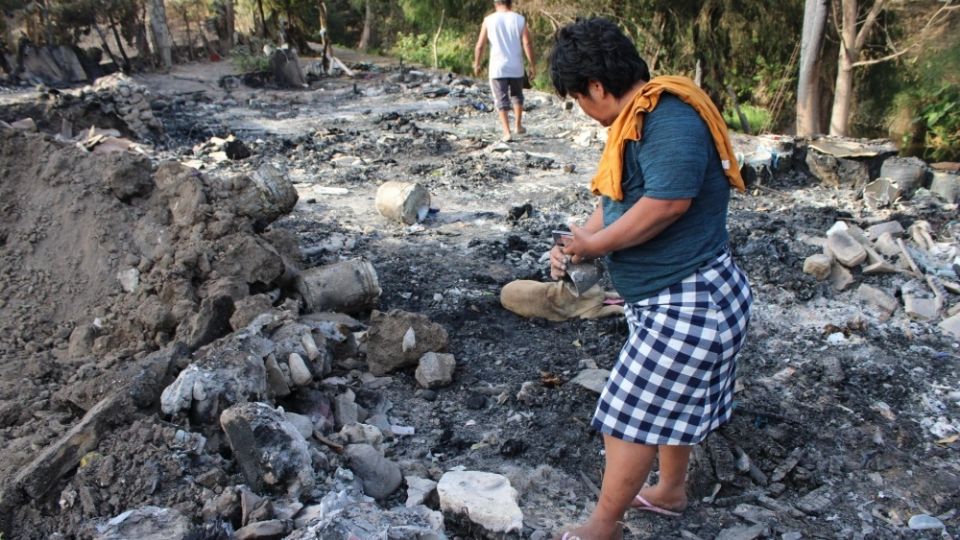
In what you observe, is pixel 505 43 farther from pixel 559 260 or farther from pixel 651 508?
pixel 651 508

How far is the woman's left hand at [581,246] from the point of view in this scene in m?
2.01

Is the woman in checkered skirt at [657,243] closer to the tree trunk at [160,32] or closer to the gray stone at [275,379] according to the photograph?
the gray stone at [275,379]

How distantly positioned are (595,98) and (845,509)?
175 centimetres

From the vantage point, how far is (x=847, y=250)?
4547 millimetres

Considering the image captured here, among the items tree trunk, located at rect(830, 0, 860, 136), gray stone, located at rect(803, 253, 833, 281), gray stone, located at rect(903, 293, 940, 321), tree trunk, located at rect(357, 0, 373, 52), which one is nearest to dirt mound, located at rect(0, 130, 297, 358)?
gray stone, located at rect(803, 253, 833, 281)

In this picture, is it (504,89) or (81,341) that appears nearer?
(81,341)

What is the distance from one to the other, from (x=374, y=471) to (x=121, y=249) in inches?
88.8

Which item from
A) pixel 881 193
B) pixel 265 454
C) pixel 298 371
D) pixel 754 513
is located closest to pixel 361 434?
pixel 298 371

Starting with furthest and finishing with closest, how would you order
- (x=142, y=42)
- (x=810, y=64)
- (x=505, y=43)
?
(x=142, y=42)
(x=810, y=64)
(x=505, y=43)

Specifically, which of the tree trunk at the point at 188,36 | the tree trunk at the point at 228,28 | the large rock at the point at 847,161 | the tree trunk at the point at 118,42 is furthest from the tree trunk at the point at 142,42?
the large rock at the point at 847,161

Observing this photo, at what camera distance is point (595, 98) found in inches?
79.2

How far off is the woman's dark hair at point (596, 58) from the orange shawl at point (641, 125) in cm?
7

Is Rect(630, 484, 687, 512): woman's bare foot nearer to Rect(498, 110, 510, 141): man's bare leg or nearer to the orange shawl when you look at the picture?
the orange shawl

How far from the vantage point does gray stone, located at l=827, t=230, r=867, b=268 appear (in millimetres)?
4496
